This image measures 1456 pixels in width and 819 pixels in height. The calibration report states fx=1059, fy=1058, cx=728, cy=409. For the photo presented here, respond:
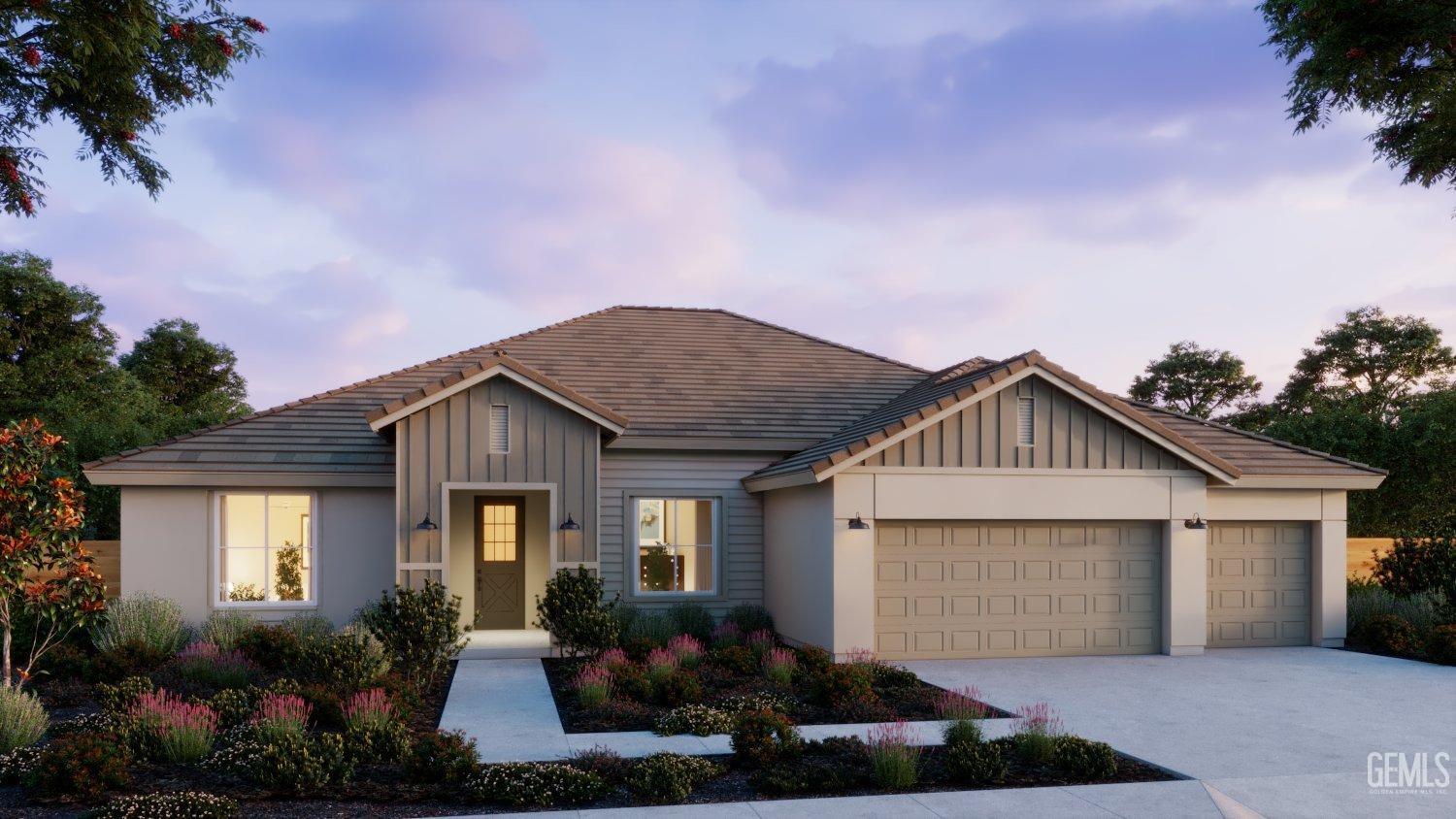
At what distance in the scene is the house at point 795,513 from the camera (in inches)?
553

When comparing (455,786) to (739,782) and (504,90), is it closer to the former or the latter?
(739,782)

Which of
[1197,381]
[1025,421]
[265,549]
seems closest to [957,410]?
[1025,421]

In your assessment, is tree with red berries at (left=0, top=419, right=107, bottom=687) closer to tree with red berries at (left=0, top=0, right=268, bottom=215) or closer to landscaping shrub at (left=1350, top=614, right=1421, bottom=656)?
→ tree with red berries at (left=0, top=0, right=268, bottom=215)

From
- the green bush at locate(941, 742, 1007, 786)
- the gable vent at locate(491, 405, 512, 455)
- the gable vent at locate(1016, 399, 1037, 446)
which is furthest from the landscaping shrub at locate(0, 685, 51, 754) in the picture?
the gable vent at locate(1016, 399, 1037, 446)

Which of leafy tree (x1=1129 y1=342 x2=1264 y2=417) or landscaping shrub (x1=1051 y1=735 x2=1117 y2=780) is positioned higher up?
leafy tree (x1=1129 y1=342 x2=1264 y2=417)

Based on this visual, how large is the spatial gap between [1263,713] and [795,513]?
6.66 metres

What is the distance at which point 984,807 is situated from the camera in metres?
6.91

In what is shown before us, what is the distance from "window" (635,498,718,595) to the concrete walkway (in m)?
4.51

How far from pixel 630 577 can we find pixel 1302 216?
11.7m

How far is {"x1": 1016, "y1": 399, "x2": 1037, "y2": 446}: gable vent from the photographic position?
47.4 ft

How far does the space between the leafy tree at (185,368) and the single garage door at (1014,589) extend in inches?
1090

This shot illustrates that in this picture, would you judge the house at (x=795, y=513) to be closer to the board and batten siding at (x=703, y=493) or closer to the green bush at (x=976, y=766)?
the board and batten siding at (x=703, y=493)

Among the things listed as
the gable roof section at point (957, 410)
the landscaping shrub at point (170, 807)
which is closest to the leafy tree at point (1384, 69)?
the gable roof section at point (957, 410)

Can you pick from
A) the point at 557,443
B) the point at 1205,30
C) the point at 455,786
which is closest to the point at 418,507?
the point at 557,443
